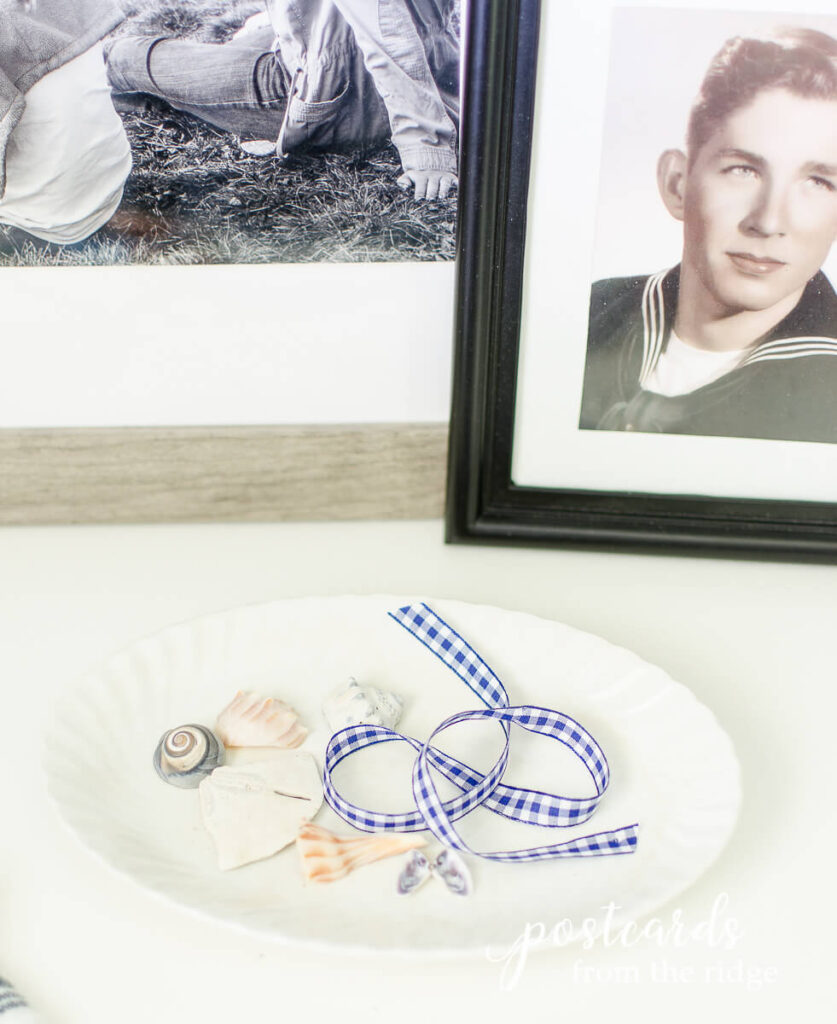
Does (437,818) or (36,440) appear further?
(36,440)

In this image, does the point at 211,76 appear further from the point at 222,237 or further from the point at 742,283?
the point at 742,283

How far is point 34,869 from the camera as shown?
344 mm

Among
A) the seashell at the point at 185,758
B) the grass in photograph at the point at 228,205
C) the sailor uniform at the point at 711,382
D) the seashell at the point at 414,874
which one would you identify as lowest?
the seashell at the point at 414,874

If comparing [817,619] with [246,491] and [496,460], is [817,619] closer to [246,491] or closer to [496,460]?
[496,460]

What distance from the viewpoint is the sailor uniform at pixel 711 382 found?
0.50 metres

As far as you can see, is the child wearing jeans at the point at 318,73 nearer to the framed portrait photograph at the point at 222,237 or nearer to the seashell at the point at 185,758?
the framed portrait photograph at the point at 222,237

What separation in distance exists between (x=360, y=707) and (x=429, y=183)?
11.4 inches

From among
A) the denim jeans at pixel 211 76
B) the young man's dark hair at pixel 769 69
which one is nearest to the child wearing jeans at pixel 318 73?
the denim jeans at pixel 211 76

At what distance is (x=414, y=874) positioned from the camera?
0.33m

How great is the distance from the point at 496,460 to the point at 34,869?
0.32m

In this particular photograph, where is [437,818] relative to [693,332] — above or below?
below

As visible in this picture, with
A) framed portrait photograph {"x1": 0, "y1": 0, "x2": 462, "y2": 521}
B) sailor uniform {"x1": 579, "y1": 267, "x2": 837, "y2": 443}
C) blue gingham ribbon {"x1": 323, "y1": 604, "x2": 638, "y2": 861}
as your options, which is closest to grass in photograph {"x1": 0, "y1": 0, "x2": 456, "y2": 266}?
framed portrait photograph {"x1": 0, "y1": 0, "x2": 462, "y2": 521}

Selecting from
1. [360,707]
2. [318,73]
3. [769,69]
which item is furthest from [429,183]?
[360,707]

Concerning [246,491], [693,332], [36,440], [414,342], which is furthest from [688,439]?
[36,440]
